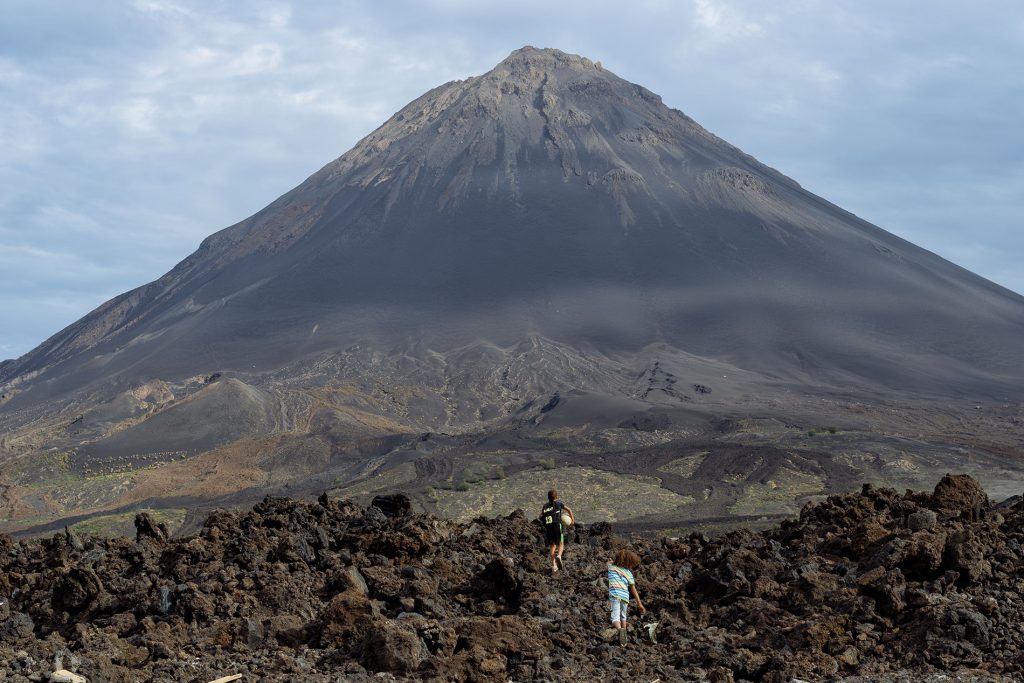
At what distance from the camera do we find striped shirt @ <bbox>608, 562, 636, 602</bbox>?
507 inches

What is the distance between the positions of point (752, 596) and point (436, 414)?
80.9m

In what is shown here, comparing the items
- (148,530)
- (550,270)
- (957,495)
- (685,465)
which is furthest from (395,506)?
(550,270)

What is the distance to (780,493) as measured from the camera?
166 feet

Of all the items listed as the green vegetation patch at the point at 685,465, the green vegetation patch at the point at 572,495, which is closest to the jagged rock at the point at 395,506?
the green vegetation patch at the point at 572,495

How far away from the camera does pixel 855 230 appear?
16088 cm

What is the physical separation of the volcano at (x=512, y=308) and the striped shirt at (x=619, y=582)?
47.3 meters

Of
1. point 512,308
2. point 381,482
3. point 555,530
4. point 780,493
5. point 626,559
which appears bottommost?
point 780,493

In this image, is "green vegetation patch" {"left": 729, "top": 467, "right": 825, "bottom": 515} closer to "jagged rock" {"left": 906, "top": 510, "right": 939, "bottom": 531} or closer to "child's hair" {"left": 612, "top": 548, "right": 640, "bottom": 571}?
"jagged rock" {"left": 906, "top": 510, "right": 939, "bottom": 531}

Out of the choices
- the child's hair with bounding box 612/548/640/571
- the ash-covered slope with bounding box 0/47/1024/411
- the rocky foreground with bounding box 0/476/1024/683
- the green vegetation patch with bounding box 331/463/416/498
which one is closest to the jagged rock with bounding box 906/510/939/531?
the rocky foreground with bounding box 0/476/1024/683

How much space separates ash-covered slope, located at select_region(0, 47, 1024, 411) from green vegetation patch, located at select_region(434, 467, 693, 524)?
47.0 m

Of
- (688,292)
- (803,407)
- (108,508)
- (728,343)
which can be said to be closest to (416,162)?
(688,292)

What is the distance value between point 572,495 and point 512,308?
79428 mm

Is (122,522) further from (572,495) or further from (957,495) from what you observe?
(957,495)

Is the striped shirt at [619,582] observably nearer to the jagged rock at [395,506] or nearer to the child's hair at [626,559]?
the child's hair at [626,559]
